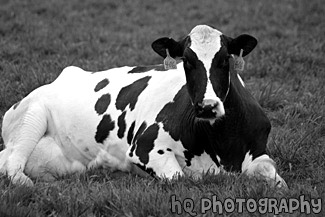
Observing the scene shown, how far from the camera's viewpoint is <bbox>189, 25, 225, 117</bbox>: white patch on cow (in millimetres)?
5656

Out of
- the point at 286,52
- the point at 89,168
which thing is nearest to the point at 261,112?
the point at 89,168

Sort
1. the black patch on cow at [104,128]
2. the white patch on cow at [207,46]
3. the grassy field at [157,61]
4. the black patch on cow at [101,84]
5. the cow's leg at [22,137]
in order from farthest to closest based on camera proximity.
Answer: the black patch on cow at [101,84]
the black patch on cow at [104,128]
the cow's leg at [22,137]
the white patch on cow at [207,46]
the grassy field at [157,61]

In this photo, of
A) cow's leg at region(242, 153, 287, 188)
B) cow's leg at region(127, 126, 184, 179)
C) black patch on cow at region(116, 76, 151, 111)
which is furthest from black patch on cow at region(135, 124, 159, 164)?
cow's leg at region(242, 153, 287, 188)

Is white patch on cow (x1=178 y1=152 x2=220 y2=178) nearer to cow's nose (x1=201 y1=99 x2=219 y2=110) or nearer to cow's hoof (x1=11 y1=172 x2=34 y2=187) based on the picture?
cow's nose (x1=201 y1=99 x2=219 y2=110)

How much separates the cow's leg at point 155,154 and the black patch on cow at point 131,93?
690 mm

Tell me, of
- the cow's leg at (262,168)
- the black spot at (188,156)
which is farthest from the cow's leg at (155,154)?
the cow's leg at (262,168)

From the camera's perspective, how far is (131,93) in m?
7.33

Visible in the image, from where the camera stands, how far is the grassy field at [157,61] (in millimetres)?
5176

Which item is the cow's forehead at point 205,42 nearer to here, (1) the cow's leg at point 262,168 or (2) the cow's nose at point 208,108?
(2) the cow's nose at point 208,108

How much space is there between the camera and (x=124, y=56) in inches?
436

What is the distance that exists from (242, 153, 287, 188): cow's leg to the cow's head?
0.75 meters

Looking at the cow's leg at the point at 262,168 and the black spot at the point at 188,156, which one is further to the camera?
the black spot at the point at 188,156

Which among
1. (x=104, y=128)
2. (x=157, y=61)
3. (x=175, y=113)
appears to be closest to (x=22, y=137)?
(x=104, y=128)

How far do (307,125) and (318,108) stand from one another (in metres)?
0.62
